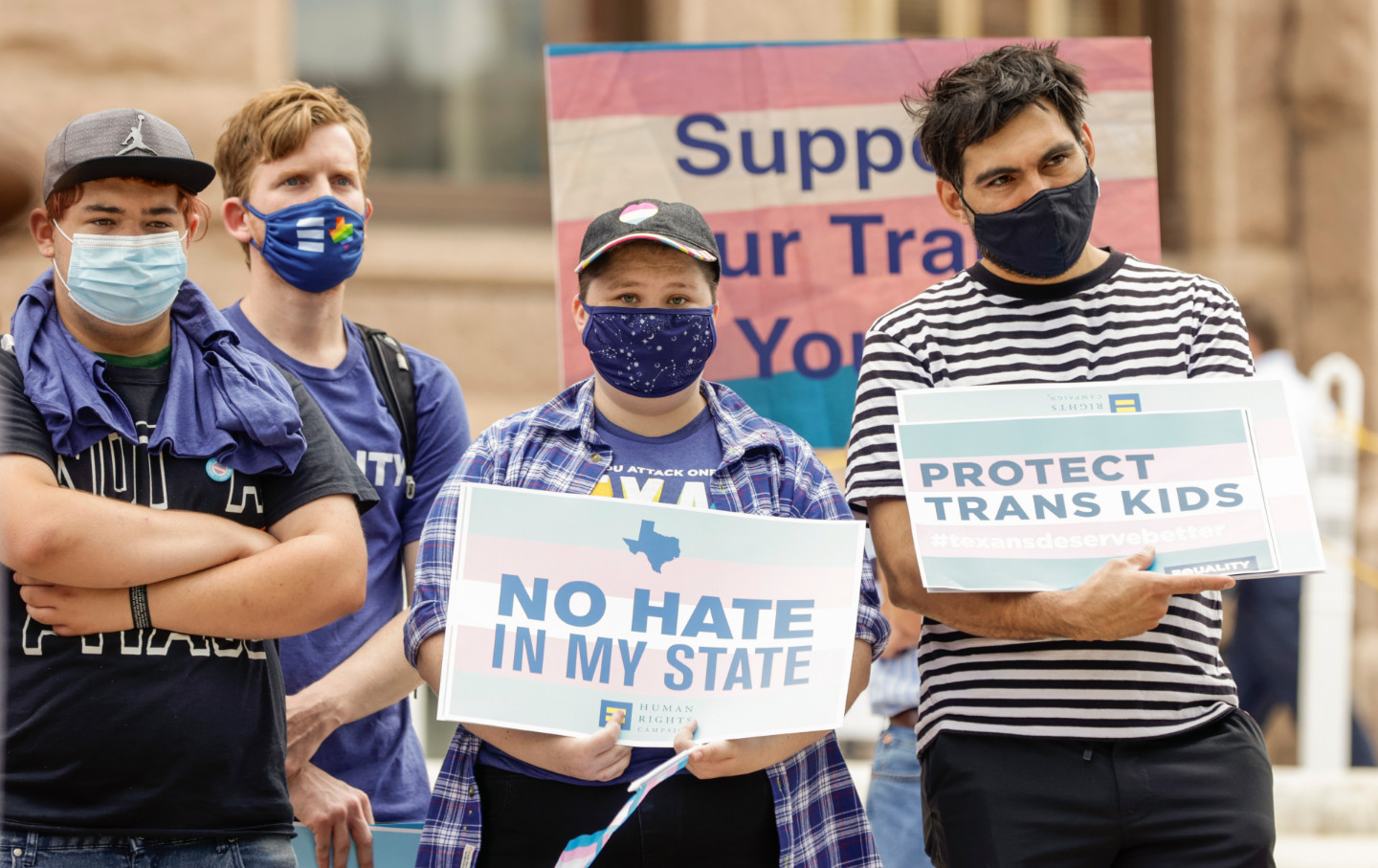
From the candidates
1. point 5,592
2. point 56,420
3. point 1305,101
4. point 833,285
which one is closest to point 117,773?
point 5,592

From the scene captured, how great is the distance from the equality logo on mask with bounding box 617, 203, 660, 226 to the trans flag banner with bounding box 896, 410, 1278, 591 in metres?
0.61

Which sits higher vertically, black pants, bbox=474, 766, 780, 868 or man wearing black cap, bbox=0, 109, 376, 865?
man wearing black cap, bbox=0, 109, 376, 865

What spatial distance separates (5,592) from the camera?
8.28 feet

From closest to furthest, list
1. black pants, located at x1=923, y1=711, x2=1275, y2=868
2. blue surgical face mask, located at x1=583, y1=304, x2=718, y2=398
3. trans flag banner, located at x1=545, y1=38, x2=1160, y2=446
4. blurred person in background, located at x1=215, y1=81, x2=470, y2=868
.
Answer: black pants, located at x1=923, y1=711, x2=1275, y2=868
blue surgical face mask, located at x1=583, y1=304, x2=718, y2=398
blurred person in background, located at x1=215, y1=81, x2=470, y2=868
trans flag banner, located at x1=545, y1=38, x2=1160, y2=446

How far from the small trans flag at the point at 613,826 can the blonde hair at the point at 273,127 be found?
1.61 m

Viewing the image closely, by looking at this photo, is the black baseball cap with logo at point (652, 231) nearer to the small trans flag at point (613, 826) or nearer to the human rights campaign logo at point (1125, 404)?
the human rights campaign logo at point (1125, 404)

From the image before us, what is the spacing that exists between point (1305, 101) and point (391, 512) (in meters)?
6.98

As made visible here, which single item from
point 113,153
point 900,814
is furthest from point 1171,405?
point 113,153

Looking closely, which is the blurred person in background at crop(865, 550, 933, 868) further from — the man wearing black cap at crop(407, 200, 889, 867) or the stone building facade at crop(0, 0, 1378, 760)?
the stone building facade at crop(0, 0, 1378, 760)

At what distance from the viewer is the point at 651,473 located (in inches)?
108

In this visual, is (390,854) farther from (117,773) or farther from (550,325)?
(550,325)

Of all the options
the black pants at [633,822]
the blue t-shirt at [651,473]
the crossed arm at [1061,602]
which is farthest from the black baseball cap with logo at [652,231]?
the black pants at [633,822]

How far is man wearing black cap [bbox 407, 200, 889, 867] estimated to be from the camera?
2.54 metres

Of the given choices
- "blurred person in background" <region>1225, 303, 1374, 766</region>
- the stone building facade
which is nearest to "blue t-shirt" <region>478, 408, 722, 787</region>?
the stone building facade
